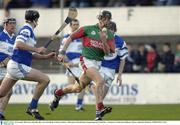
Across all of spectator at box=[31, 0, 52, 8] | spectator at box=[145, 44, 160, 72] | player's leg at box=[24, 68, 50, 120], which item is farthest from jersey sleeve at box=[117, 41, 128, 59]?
spectator at box=[31, 0, 52, 8]

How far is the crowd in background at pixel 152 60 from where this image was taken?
29859 millimetres

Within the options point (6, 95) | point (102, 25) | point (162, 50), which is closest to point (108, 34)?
point (102, 25)

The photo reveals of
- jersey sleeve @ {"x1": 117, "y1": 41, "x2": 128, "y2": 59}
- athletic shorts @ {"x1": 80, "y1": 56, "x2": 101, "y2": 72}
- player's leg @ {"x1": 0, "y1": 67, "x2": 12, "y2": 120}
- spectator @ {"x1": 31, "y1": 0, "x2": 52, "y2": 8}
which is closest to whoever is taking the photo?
athletic shorts @ {"x1": 80, "y1": 56, "x2": 101, "y2": 72}

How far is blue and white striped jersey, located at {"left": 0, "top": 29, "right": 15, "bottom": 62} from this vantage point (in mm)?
20188

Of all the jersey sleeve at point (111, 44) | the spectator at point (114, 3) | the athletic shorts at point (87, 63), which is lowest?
the spectator at point (114, 3)

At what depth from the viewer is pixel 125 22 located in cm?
3228

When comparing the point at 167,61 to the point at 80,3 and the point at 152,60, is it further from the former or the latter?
the point at 80,3

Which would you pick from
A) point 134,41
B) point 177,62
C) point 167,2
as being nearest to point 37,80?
point 177,62

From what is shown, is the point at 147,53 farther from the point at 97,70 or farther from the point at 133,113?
the point at 97,70

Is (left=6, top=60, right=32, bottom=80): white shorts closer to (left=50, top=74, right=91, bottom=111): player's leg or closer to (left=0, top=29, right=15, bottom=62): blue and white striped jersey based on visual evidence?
(left=50, top=74, right=91, bottom=111): player's leg

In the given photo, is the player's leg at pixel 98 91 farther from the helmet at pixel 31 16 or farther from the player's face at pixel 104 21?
the helmet at pixel 31 16

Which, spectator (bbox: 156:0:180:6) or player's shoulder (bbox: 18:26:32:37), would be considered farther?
spectator (bbox: 156:0:180:6)

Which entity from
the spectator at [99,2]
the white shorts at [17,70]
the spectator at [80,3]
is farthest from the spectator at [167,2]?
the white shorts at [17,70]

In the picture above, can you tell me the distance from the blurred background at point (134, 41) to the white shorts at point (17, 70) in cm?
964
